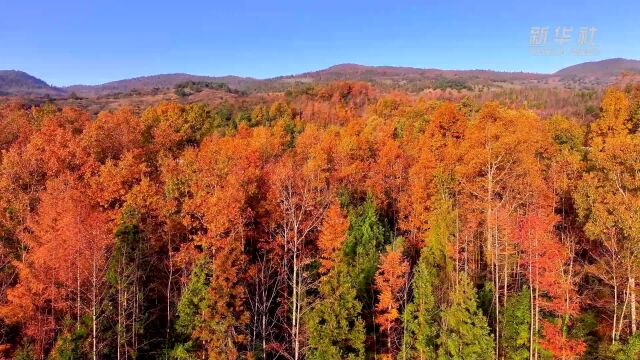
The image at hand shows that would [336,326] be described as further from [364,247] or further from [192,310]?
[364,247]

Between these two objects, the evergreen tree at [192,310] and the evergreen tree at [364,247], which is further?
the evergreen tree at [364,247]

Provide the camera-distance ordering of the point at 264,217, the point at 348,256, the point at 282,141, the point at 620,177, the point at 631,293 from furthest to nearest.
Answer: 1. the point at 282,141
2. the point at 264,217
3. the point at 348,256
4. the point at 620,177
5. the point at 631,293

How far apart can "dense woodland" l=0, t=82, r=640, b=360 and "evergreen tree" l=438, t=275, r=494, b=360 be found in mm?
103

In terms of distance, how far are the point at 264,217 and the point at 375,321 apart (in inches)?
539

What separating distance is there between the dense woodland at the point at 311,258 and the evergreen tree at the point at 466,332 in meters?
0.10

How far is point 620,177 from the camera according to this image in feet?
105

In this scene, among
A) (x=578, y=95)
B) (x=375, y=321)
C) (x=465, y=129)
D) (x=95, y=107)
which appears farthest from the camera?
(x=95, y=107)

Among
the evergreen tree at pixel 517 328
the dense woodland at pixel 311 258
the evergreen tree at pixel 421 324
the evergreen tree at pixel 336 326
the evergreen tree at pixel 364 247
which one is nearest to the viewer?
the evergreen tree at pixel 336 326

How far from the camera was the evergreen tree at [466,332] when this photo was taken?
27.7 meters

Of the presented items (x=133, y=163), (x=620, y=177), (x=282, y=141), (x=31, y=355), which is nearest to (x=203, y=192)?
(x=133, y=163)

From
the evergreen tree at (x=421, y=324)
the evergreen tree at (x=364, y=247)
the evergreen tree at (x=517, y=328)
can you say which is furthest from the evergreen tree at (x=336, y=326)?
the evergreen tree at (x=517, y=328)

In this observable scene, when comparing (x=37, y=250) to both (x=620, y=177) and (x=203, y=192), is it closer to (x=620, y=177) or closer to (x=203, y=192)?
(x=203, y=192)

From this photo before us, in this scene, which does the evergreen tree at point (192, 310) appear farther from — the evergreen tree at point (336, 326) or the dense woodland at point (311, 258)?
the evergreen tree at point (336, 326)

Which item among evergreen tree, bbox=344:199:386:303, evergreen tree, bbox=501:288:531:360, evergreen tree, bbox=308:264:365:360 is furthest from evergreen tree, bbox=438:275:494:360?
evergreen tree, bbox=344:199:386:303
